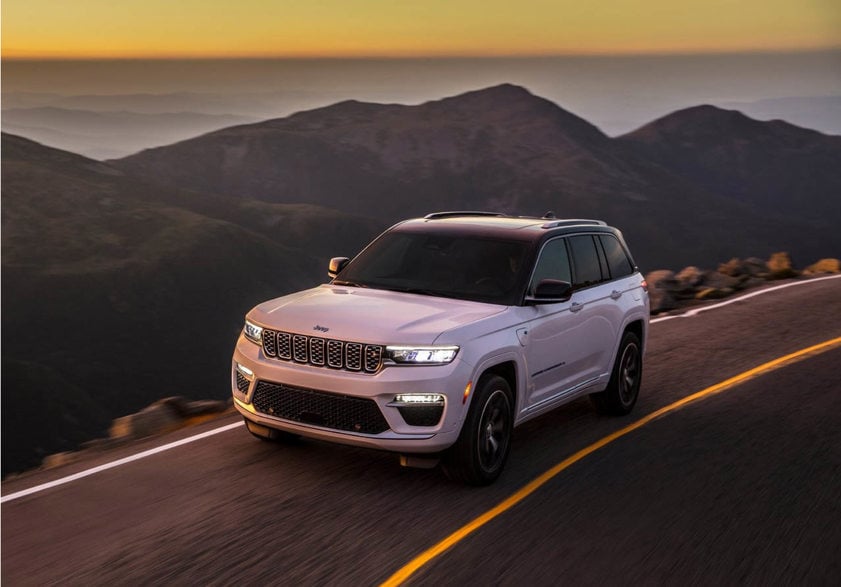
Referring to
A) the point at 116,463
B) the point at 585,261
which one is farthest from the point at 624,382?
the point at 116,463

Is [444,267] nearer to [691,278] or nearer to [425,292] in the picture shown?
[425,292]

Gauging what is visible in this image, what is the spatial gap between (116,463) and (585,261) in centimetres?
431

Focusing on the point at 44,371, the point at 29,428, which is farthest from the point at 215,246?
the point at 29,428

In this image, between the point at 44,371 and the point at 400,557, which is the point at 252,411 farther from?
the point at 44,371

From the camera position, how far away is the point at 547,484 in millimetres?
7234

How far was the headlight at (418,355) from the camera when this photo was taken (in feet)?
21.2

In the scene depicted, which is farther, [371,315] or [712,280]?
[712,280]

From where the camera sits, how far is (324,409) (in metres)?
6.59

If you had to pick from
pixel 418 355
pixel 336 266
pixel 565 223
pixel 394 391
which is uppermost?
pixel 565 223

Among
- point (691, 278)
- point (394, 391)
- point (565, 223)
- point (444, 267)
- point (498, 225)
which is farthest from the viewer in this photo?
point (691, 278)

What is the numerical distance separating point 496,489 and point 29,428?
10774 centimetres

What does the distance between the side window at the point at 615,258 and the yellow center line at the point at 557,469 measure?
1417 mm

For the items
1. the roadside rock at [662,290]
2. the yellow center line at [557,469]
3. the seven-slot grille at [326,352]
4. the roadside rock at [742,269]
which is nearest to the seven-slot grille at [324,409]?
the seven-slot grille at [326,352]

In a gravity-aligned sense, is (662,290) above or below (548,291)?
below
